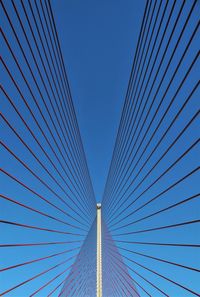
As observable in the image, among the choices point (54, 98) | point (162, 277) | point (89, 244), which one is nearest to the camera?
point (162, 277)

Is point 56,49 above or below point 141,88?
above

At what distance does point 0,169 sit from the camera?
144 centimetres

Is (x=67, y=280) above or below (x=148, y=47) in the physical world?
below

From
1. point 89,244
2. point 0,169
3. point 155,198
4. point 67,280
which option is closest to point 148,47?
point 155,198

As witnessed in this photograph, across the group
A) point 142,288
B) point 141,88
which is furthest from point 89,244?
point 141,88

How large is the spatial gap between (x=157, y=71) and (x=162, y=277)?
1.80 m

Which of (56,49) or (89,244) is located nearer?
(56,49)

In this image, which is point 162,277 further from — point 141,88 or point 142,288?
point 141,88

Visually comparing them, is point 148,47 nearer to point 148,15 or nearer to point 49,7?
point 148,15

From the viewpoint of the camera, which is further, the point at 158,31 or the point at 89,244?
the point at 89,244

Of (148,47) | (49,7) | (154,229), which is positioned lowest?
(154,229)

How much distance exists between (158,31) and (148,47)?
376mm

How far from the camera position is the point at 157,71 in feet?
8.29

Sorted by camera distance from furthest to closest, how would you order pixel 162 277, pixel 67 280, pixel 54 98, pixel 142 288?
pixel 67 280, pixel 54 98, pixel 142 288, pixel 162 277
